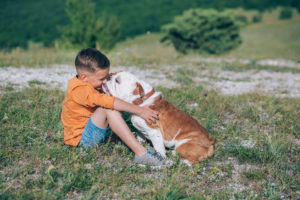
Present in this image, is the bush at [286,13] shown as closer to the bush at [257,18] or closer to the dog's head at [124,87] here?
the bush at [257,18]

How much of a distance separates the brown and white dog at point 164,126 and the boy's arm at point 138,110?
0.09 m

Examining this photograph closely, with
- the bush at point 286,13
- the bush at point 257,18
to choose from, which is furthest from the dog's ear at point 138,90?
the bush at point 286,13

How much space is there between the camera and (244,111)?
194 inches

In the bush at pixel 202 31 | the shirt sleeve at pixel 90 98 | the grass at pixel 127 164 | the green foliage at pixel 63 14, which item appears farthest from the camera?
the green foliage at pixel 63 14

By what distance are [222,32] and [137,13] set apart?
23.8 meters

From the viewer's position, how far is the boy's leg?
324 centimetres

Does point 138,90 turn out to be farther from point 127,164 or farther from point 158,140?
point 127,164

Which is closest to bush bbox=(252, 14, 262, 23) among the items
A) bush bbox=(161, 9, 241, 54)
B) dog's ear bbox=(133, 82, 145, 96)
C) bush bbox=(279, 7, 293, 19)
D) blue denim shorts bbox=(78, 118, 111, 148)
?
bush bbox=(279, 7, 293, 19)

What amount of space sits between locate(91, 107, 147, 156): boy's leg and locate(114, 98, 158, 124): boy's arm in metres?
0.11

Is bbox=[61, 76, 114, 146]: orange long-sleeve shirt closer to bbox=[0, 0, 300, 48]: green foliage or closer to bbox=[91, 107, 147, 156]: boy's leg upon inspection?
bbox=[91, 107, 147, 156]: boy's leg

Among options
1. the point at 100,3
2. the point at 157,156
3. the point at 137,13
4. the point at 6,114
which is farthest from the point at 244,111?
the point at 100,3

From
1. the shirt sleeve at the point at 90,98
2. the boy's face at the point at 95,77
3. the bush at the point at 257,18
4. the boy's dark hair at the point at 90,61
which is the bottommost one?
the bush at the point at 257,18

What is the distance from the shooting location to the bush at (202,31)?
18125 millimetres

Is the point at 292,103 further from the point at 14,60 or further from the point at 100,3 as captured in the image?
the point at 100,3
